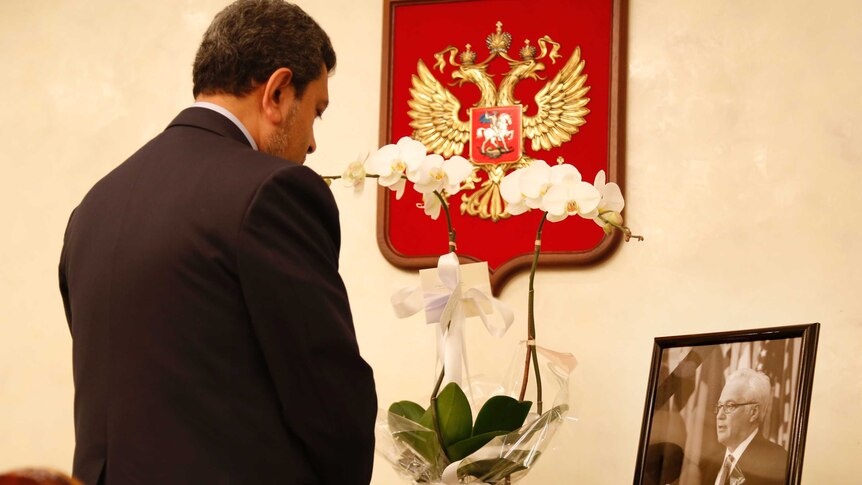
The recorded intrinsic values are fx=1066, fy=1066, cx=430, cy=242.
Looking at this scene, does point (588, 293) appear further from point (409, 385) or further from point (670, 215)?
point (409, 385)

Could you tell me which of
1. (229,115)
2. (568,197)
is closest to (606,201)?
(568,197)

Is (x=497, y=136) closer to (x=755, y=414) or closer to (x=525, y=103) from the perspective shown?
(x=525, y=103)

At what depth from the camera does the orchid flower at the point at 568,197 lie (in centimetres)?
232

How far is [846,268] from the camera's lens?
2.79m

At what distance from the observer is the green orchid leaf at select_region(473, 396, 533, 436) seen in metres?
2.22

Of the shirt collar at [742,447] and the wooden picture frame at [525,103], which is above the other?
the wooden picture frame at [525,103]

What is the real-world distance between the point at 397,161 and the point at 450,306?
35 cm

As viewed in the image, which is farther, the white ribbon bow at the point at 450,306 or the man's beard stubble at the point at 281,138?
the white ribbon bow at the point at 450,306

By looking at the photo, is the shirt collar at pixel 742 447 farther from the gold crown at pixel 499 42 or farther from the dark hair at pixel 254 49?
the gold crown at pixel 499 42

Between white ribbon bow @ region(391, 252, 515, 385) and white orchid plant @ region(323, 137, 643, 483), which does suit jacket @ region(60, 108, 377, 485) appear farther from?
white ribbon bow @ region(391, 252, 515, 385)

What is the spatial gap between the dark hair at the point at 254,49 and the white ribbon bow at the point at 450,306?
67 centimetres

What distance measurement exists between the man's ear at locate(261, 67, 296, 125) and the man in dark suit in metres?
0.16

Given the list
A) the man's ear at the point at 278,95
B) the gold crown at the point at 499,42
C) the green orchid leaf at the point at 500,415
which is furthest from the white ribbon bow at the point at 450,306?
the gold crown at the point at 499,42

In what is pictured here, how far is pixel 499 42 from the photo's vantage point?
3209 mm
